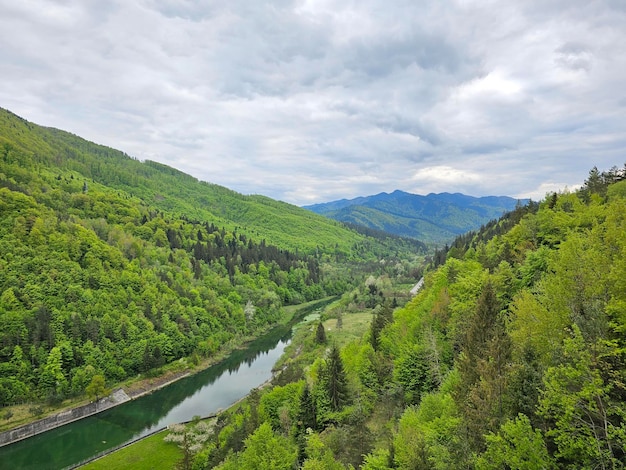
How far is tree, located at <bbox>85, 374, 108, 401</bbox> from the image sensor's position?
63.8 m

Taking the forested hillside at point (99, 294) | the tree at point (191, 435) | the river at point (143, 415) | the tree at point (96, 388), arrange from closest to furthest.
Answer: the tree at point (191, 435)
the river at point (143, 415)
the tree at point (96, 388)
the forested hillside at point (99, 294)

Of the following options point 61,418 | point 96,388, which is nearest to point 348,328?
point 96,388

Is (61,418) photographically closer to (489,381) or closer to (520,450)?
(489,381)

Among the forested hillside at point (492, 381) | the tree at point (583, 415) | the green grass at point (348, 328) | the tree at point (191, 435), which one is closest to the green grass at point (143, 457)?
the tree at point (191, 435)

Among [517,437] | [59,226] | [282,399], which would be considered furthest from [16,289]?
[517,437]

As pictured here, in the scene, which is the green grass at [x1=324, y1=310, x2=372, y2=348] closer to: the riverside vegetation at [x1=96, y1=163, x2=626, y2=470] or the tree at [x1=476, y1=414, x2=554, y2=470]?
the riverside vegetation at [x1=96, y1=163, x2=626, y2=470]

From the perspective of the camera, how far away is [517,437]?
47.5ft

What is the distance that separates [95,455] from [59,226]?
63.6m

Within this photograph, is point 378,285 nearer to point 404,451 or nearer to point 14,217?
point 14,217

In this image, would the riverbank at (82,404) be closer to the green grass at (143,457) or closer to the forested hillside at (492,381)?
the green grass at (143,457)

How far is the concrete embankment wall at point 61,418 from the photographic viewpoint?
54312 millimetres

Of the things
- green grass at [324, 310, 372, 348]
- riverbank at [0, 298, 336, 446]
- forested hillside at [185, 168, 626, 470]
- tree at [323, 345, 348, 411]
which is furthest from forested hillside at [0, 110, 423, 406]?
tree at [323, 345, 348, 411]

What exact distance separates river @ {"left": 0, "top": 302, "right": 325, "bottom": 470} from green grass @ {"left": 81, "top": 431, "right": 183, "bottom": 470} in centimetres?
450

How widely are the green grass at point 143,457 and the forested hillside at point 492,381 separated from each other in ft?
22.9
